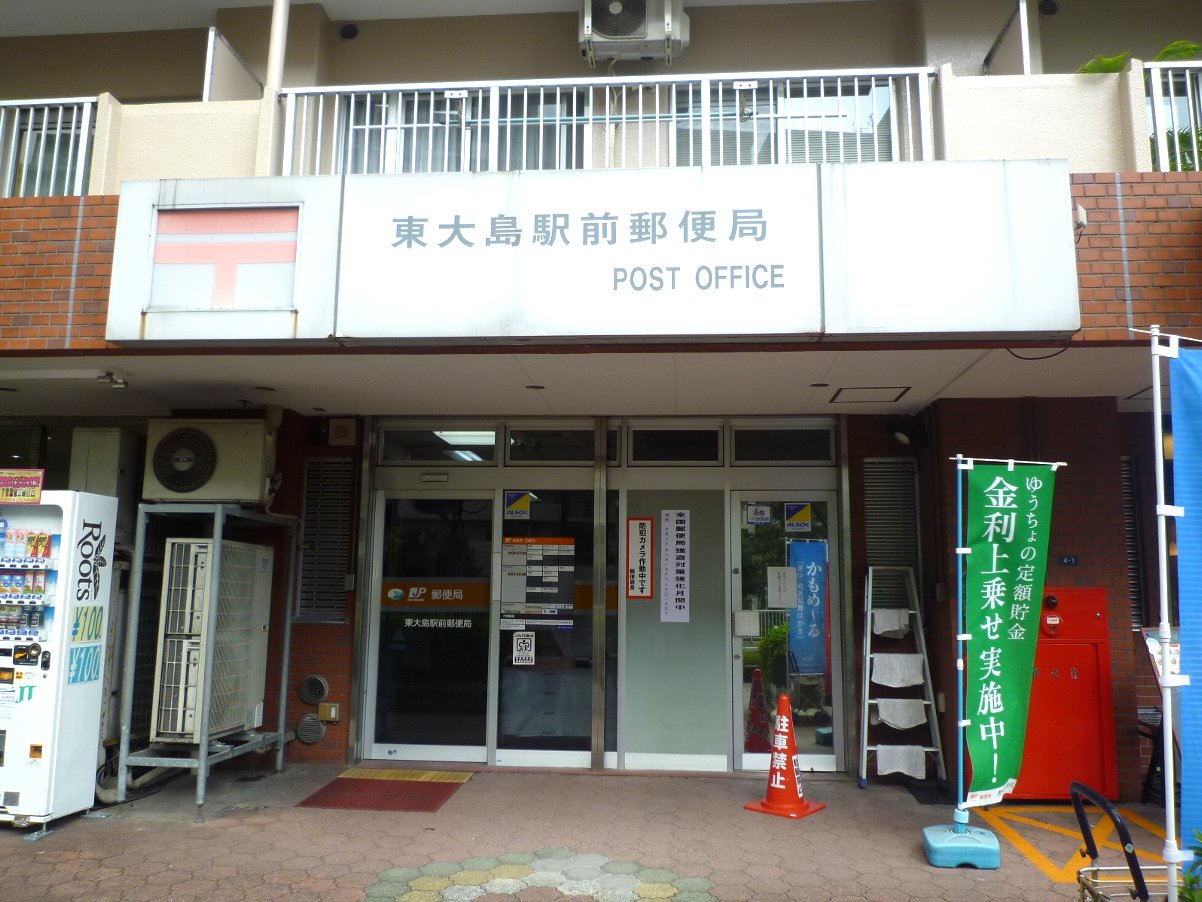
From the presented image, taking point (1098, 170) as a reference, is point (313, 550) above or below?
below

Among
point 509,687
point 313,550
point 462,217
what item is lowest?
point 509,687

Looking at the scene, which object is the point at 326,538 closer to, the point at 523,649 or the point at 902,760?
the point at 523,649

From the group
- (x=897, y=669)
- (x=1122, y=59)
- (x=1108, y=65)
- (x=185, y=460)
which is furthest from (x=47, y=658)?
(x=1122, y=59)

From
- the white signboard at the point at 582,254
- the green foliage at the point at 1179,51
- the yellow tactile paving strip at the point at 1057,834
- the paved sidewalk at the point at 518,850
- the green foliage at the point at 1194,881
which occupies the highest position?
the green foliage at the point at 1179,51

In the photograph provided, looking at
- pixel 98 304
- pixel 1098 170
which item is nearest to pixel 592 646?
pixel 98 304

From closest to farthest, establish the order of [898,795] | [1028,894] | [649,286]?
[1028,894]
[649,286]
[898,795]

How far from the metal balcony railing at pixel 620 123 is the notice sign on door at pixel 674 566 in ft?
10.1

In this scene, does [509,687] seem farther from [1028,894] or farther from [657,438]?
[1028,894]

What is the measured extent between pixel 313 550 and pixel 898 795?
547 centimetres

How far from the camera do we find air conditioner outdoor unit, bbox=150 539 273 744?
659cm

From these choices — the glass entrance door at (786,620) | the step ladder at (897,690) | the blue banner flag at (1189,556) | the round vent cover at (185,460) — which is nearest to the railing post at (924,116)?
the blue banner flag at (1189,556)

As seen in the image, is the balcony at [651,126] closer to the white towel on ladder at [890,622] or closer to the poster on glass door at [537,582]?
the poster on glass door at [537,582]

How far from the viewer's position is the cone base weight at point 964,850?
17.8ft

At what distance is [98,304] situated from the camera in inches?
235
